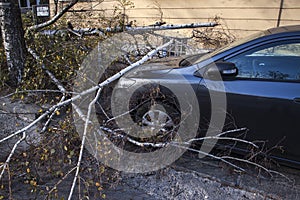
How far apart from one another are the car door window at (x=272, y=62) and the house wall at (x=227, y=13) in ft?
11.1

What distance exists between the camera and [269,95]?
2434 millimetres

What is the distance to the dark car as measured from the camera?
243cm

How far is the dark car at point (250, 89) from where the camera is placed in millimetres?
2432

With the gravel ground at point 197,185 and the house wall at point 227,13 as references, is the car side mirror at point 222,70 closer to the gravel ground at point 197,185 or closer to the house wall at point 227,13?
A: the gravel ground at point 197,185

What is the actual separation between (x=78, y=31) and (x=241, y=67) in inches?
123

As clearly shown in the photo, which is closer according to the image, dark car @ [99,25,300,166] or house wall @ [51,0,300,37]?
dark car @ [99,25,300,166]

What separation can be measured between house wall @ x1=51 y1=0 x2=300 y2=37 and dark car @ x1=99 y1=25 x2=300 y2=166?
10.4 ft

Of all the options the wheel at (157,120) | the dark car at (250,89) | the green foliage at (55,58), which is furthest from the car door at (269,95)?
the green foliage at (55,58)

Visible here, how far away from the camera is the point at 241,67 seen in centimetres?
265

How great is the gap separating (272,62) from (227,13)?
381cm

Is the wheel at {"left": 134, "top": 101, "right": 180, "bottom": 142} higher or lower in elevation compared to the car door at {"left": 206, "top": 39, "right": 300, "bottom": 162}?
lower

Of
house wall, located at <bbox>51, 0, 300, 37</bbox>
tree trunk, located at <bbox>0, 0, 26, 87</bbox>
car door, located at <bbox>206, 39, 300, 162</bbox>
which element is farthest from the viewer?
house wall, located at <bbox>51, 0, 300, 37</bbox>

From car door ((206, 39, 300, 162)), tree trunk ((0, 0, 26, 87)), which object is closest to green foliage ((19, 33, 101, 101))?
tree trunk ((0, 0, 26, 87))

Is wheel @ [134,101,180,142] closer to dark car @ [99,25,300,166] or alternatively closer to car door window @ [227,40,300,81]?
dark car @ [99,25,300,166]
